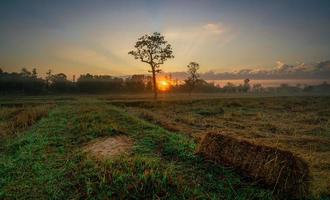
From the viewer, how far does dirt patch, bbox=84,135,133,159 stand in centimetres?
986

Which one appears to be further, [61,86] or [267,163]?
[61,86]

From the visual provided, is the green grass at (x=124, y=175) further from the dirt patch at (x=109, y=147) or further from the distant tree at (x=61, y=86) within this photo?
the distant tree at (x=61, y=86)

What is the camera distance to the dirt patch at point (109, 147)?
986 cm

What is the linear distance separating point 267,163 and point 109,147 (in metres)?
5.87

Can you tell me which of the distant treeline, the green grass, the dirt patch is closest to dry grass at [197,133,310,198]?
the green grass

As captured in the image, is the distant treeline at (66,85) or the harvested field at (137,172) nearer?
the harvested field at (137,172)

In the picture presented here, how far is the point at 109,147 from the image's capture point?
10.8 meters

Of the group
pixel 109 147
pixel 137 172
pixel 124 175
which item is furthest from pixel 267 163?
pixel 109 147

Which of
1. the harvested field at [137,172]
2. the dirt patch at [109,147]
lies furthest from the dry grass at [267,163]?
the dirt patch at [109,147]

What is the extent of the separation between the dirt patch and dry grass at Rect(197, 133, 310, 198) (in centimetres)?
323

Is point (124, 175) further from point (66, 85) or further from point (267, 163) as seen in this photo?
point (66, 85)

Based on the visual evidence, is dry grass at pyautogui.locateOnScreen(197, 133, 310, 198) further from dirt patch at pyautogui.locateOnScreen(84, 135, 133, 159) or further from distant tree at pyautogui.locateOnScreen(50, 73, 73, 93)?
distant tree at pyautogui.locateOnScreen(50, 73, 73, 93)

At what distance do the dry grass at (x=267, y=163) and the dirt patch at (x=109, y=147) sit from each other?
323 cm

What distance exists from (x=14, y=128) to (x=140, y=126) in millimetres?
9511
